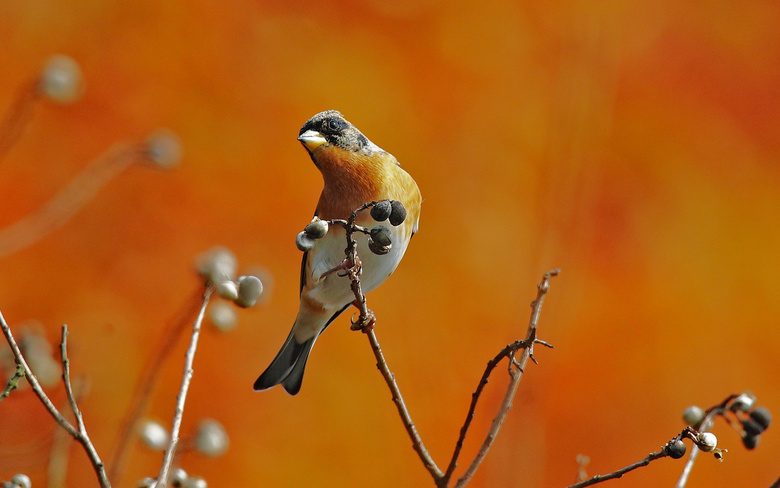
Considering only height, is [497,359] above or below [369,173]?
below

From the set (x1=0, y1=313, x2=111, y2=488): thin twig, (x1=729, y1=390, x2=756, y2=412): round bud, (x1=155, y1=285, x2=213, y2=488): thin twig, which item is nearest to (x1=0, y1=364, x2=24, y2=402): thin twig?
(x1=0, y1=313, x2=111, y2=488): thin twig

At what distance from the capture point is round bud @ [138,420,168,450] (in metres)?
0.96

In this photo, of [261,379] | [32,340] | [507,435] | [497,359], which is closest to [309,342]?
[261,379]

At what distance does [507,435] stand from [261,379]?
0.74 metres

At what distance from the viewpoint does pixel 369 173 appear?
4.68ft

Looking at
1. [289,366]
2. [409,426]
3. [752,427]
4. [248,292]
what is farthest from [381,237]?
[289,366]

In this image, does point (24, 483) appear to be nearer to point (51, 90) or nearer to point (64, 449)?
point (64, 449)

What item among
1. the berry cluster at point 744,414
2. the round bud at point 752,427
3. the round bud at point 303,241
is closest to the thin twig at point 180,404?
the round bud at point 303,241

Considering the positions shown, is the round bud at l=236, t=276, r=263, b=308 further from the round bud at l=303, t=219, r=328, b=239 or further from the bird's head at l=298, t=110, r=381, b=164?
the bird's head at l=298, t=110, r=381, b=164

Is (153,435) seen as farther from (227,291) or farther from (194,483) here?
(227,291)

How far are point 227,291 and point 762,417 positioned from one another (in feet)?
2.61

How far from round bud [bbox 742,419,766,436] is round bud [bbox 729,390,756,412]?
0.06 feet

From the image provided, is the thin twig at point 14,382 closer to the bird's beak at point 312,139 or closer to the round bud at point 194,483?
the round bud at point 194,483

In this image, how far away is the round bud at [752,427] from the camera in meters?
1.02
